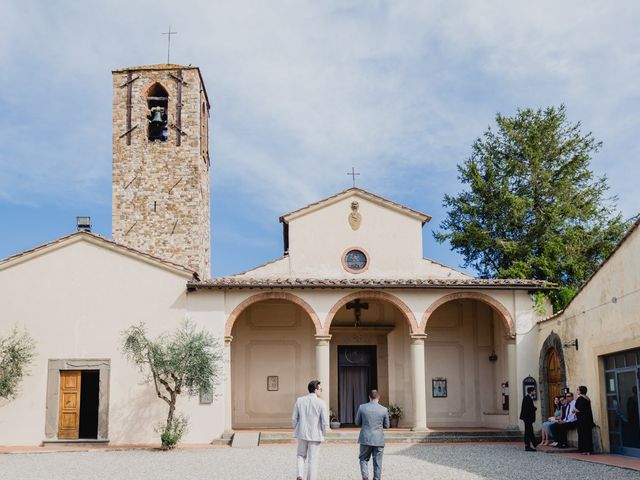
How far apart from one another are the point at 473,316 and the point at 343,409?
470 centimetres

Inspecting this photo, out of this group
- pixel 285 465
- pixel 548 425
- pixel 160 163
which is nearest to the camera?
pixel 285 465

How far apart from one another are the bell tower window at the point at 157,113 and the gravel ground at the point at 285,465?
11.1 metres

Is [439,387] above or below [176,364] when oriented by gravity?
below

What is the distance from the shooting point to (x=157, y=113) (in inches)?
986

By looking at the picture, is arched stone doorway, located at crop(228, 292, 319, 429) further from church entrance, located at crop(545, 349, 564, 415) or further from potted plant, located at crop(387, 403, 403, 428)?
A: church entrance, located at crop(545, 349, 564, 415)

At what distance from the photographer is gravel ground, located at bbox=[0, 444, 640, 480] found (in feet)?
41.0

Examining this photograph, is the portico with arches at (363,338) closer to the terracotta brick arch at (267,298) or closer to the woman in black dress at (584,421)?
the terracotta brick arch at (267,298)

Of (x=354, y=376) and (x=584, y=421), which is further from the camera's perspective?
(x=354, y=376)

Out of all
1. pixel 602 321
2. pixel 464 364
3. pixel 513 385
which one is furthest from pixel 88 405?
pixel 602 321

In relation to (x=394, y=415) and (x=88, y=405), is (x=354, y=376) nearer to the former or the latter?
(x=394, y=415)

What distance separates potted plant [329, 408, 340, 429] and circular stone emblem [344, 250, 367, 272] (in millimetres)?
4091

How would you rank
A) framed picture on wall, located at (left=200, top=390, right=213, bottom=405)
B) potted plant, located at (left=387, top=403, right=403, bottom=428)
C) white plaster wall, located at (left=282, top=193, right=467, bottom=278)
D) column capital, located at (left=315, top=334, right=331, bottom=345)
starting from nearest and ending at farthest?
1. framed picture on wall, located at (left=200, top=390, right=213, bottom=405)
2. column capital, located at (left=315, top=334, right=331, bottom=345)
3. potted plant, located at (left=387, top=403, right=403, bottom=428)
4. white plaster wall, located at (left=282, top=193, right=467, bottom=278)

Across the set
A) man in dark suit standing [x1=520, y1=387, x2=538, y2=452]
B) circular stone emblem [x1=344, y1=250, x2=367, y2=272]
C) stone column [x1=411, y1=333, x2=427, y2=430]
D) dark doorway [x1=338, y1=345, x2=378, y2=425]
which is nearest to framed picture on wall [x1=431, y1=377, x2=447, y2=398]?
dark doorway [x1=338, y1=345, x2=378, y2=425]

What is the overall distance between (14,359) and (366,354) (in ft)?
32.1
